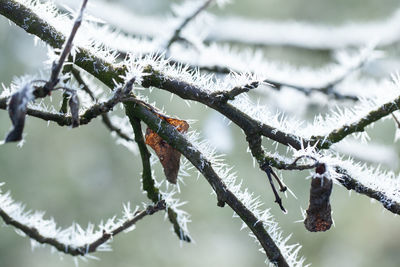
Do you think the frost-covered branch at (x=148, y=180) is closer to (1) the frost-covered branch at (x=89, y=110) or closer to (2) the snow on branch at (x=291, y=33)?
(1) the frost-covered branch at (x=89, y=110)

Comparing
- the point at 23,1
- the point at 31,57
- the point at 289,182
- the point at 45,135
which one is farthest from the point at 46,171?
the point at 23,1

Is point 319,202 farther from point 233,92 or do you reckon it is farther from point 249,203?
point 233,92

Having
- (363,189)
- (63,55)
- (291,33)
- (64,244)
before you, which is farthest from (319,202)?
(291,33)

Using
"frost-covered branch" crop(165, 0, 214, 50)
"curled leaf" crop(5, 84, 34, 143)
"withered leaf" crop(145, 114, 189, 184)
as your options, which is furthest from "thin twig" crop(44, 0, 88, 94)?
"frost-covered branch" crop(165, 0, 214, 50)

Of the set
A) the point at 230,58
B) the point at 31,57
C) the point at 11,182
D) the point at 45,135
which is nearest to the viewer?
the point at 230,58

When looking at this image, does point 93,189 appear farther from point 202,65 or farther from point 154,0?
point 202,65

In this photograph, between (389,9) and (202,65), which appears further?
(389,9)

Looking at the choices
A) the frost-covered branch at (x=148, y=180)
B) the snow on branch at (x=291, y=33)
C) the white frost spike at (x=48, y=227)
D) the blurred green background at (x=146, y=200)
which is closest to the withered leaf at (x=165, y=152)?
the frost-covered branch at (x=148, y=180)
